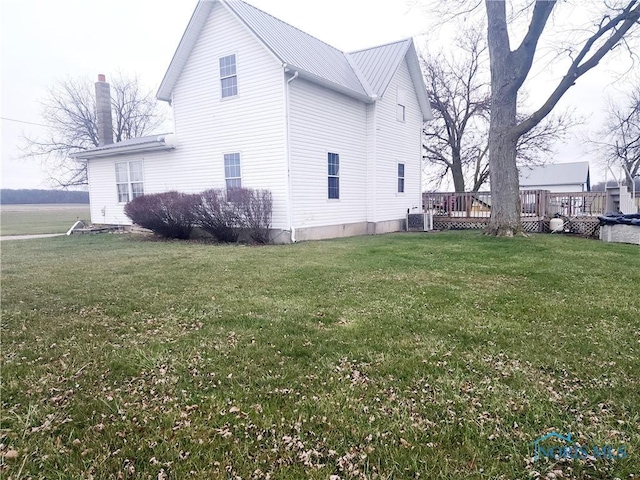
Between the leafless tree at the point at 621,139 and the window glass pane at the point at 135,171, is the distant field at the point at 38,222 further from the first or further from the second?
the leafless tree at the point at 621,139

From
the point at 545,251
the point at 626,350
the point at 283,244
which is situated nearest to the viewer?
the point at 626,350

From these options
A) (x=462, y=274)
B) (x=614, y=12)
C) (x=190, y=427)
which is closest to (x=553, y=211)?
(x=614, y=12)

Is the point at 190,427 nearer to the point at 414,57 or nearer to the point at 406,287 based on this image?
the point at 406,287

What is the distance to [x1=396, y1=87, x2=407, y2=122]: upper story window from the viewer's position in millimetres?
15055

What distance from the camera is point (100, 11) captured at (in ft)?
29.9

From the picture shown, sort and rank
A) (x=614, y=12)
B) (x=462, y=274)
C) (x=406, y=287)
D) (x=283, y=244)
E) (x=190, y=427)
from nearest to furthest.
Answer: (x=190, y=427) < (x=406, y=287) < (x=462, y=274) < (x=614, y=12) < (x=283, y=244)

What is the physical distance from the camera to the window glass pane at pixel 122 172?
1539 centimetres

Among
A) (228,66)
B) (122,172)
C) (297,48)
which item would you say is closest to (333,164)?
(297,48)

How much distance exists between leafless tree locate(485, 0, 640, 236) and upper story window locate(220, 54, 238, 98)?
305 inches

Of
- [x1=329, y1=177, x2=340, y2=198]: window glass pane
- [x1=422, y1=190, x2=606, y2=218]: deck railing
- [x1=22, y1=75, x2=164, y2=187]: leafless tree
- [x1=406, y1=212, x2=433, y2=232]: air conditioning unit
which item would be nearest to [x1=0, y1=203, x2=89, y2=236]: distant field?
[x1=22, y1=75, x2=164, y2=187]: leafless tree

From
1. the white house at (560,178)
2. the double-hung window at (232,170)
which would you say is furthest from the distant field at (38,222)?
the white house at (560,178)

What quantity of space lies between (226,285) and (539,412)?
4.38m

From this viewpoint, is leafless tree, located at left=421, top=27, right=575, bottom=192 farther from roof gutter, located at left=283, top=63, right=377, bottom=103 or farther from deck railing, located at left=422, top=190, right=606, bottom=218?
roof gutter, located at left=283, top=63, right=377, bottom=103

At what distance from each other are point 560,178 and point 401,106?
35695 millimetres
